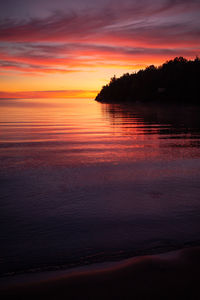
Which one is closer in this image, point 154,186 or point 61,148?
point 154,186

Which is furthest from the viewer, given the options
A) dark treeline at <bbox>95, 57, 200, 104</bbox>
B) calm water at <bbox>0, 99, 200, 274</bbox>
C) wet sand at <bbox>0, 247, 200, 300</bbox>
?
dark treeline at <bbox>95, 57, 200, 104</bbox>

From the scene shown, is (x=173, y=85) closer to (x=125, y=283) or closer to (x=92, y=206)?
(x=92, y=206)

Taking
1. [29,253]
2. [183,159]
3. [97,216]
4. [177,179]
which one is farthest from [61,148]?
[29,253]

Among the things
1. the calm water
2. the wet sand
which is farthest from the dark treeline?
the wet sand

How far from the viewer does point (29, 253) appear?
3.16 metres

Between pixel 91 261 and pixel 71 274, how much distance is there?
35cm

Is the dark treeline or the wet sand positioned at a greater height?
the dark treeline

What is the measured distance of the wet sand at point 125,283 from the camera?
7.86ft

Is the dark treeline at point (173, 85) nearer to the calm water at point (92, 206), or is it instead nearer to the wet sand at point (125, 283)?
the calm water at point (92, 206)

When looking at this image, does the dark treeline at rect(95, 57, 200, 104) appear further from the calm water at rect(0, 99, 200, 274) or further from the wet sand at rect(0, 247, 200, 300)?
the wet sand at rect(0, 247, 200, 300)

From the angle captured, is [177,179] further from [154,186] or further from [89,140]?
[89,140]

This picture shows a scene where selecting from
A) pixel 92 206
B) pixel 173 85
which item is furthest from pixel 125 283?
pixel 173 85

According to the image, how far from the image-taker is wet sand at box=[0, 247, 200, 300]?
240 cm

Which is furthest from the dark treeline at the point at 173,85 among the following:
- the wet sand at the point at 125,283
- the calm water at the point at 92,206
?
the wet sand at the point at 125,283
